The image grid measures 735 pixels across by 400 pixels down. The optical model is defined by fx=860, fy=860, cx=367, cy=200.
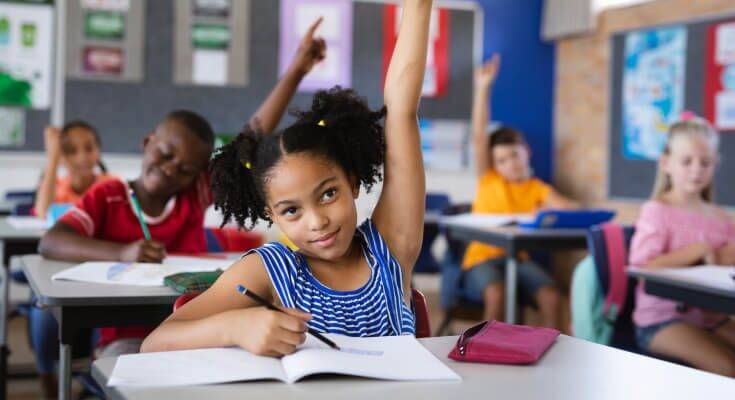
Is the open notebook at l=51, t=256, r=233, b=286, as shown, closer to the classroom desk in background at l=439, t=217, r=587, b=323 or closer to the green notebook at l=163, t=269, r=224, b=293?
the green notebook at l=163, t=269, r=224, b=293

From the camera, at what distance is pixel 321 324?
1299 millimetres

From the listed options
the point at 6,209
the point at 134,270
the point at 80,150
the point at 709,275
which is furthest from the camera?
the point at 6,209

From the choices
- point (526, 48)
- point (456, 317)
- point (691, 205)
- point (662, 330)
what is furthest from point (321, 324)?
point (526, 48)

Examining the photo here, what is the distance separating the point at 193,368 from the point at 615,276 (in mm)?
1849

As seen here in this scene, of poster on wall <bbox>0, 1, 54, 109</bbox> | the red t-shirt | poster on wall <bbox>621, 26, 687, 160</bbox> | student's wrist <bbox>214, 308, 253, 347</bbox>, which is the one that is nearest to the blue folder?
the red t-shirt

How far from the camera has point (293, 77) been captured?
242 cm

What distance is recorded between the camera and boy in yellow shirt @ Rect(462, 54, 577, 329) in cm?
374

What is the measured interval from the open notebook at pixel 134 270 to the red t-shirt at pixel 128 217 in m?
0.23

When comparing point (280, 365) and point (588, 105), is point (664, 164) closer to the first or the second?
point (280, 365)

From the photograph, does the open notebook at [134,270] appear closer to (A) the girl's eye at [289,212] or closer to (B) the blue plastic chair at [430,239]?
(A) the girl's eye at [289,212]

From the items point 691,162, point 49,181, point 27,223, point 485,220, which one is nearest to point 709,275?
point 691,162

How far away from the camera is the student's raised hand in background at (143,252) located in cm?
212

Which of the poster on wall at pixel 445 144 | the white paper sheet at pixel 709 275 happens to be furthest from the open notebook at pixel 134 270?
the poster on wall at pixel 445 144

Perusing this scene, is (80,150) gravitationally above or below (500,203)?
above
